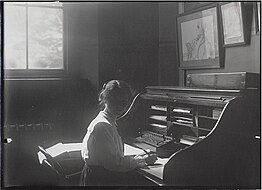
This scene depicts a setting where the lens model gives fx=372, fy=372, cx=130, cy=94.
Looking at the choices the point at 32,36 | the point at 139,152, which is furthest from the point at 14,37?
the point at 139,152

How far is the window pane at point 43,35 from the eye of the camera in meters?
1.60

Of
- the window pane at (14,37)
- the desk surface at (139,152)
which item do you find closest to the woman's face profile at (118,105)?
the desk surface at (139,152)

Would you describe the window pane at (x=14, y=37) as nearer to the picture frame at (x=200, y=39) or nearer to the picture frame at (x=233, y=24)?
the picture frame at (x=200, y=39)

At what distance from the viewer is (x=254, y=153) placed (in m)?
1.53

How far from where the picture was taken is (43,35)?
160cm

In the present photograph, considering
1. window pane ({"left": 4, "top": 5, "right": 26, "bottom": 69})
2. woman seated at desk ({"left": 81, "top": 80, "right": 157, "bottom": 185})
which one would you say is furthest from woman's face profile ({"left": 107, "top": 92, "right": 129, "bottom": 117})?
window pane ({"left": 4, "top": 5, "right": 26, "bottom": 69})

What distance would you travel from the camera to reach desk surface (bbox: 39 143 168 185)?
1.52 meters

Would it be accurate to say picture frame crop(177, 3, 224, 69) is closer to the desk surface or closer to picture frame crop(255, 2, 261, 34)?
picture frame crop(255, 2, 261, 34)

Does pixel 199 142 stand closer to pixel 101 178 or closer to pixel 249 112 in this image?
pixel 249 112

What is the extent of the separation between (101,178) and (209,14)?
83cm

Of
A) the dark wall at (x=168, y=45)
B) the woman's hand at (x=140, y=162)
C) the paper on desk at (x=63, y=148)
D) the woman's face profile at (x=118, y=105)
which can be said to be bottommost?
the woman's hand at (x=140, y=162)

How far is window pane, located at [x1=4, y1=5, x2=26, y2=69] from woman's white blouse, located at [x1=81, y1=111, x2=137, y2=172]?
41 cm

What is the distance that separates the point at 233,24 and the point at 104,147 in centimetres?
73

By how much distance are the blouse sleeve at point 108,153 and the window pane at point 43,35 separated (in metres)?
0.35
